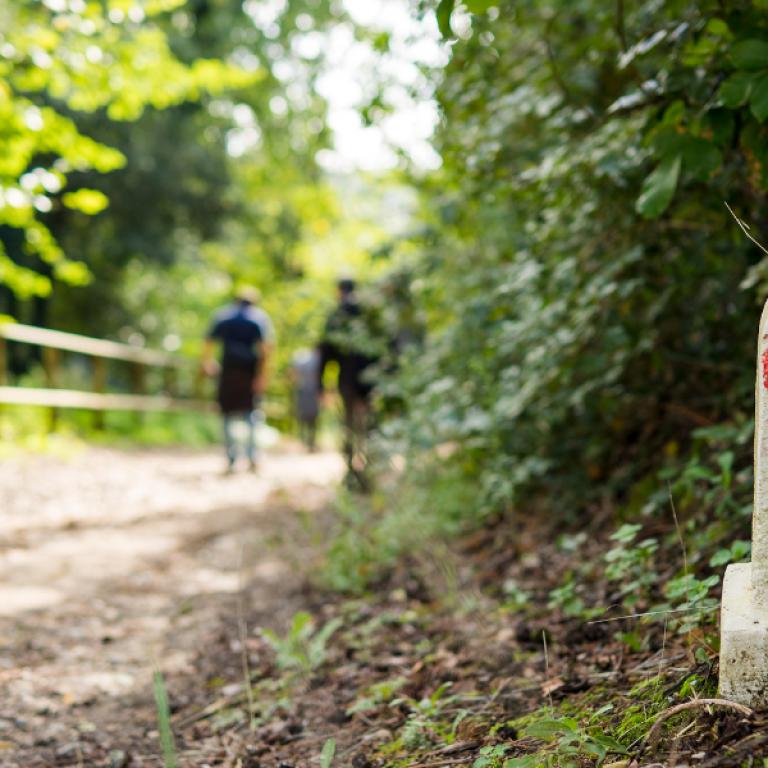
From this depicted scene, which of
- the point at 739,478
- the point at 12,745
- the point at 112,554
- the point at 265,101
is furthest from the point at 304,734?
the point at 265,101

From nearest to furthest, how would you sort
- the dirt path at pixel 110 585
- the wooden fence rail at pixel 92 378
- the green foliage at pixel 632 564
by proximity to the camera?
the green foliage at pixel 632 564 → the dirt path at pixel 110 585 → the wooden fence rail at pixel 92 378

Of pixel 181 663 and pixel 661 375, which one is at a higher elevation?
pixel 661 375

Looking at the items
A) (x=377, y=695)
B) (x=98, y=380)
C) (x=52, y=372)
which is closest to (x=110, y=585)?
(x=377, y=695)

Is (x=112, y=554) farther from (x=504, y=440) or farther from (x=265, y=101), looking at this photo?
(x=265, y=101)

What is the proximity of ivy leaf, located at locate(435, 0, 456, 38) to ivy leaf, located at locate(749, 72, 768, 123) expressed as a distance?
70 centimetres

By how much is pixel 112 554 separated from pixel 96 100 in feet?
12.6

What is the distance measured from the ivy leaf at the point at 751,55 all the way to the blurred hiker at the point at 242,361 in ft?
26.5

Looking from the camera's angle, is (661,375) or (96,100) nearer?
(661,375)

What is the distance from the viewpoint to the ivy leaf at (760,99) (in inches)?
72.6

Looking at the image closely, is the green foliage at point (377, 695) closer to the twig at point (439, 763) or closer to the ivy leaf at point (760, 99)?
the twig at point (439, 763)

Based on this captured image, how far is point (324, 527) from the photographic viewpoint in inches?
233

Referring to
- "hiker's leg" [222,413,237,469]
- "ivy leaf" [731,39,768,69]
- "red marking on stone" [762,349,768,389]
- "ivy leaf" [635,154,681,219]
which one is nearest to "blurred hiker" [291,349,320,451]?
"hiker's leg" [222,413,237,469]

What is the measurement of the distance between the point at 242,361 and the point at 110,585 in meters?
5.57

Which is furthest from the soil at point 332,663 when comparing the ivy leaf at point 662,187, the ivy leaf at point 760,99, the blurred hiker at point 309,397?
the blurred hiker at point 309,397
